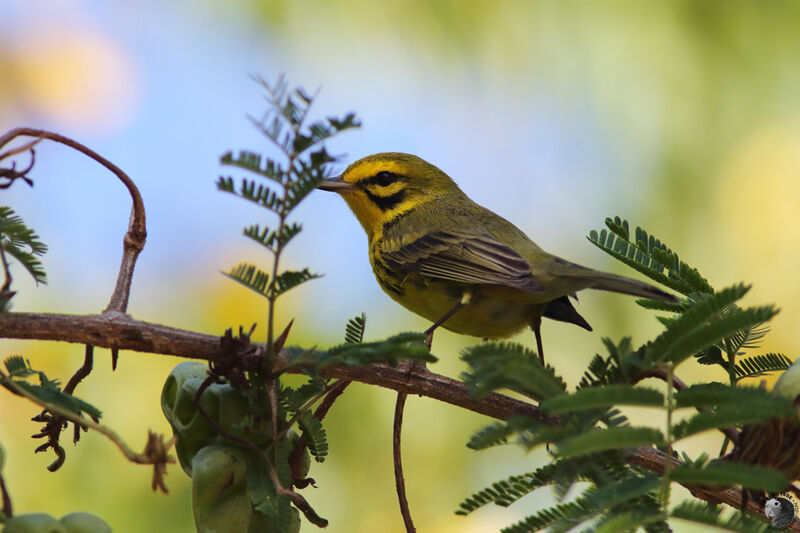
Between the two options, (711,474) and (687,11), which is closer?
(711,474)

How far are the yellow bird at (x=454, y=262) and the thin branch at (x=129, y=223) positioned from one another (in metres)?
1.04

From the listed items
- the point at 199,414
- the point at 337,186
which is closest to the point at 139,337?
the point at 199,414

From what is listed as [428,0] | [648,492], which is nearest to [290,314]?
[428,0]

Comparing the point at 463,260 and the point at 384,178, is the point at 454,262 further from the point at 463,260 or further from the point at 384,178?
the point at 384,178

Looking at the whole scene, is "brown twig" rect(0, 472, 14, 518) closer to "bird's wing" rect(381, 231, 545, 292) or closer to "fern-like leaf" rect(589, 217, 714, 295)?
"fern-like leaf" rect(589, 217, 714, 295)

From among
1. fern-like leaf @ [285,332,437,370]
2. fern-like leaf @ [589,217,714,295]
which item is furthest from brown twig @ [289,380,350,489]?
fern-like leaf @ [589,217,714,295]

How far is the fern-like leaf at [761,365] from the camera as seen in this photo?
261 cm

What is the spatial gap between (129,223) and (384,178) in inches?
89.5

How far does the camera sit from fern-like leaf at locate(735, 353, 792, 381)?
2605mm

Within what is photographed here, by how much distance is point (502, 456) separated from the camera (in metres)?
5.78

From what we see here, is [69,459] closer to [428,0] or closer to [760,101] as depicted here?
[428,0]

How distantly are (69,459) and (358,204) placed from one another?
2.18 metres

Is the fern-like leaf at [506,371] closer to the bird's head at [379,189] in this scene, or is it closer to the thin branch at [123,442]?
the thin branch at [123,442]

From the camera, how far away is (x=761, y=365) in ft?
8.70
